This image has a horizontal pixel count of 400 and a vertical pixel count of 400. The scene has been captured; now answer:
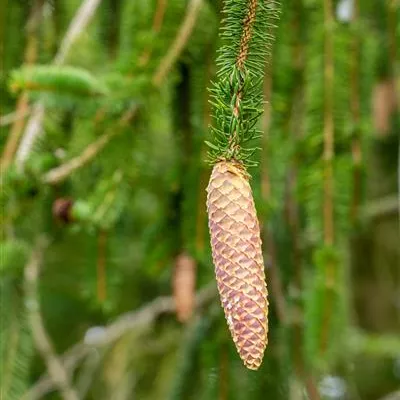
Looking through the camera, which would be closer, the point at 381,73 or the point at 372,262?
the point at 381,73

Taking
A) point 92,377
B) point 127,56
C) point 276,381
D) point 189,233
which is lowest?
point 92,377

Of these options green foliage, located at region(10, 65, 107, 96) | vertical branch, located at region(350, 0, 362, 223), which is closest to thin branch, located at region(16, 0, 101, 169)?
green foliage, located at region(10, 65, 107, 96)

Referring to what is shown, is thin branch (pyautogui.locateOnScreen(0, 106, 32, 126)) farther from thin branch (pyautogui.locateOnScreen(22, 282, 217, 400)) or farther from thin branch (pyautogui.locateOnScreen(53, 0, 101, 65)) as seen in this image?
thin branch (pyautogui.locateOnScreen(22, 282, 217, 400))

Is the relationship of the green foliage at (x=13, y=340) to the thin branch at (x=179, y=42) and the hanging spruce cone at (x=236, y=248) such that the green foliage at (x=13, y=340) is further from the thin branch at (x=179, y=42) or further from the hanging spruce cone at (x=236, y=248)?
the hanging spruce cone at (x=236, y=248)

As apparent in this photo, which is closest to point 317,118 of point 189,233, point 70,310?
point 189,233

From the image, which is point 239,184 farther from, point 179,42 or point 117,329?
point 117,329

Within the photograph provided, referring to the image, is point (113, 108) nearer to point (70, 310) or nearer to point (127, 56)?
point (127, 56)
